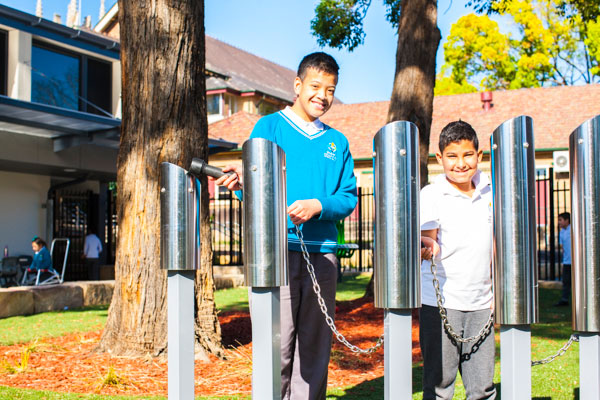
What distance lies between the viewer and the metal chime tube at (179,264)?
101 inches

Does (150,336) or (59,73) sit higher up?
(59,73)

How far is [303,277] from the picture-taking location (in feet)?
9.78

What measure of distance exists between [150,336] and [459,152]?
10.9ft

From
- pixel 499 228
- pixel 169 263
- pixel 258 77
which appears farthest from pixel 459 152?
pixel 258 77

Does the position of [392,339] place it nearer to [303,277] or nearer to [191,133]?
[303,277]

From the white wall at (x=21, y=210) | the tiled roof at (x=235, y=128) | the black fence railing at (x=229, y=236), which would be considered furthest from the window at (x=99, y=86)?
the tiled roof at (x=235, y=128)

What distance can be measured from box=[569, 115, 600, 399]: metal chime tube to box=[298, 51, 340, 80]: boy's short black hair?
3.85ft

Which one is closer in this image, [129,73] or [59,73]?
[129,73]

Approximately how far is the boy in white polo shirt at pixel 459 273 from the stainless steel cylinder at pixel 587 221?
809 millimetres

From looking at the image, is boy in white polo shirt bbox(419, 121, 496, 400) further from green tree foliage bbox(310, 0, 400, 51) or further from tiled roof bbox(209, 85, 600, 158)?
tiled roof bbox(209, 85, 600, 158)

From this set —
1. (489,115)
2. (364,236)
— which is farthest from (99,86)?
(489,115)

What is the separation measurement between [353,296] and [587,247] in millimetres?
10279

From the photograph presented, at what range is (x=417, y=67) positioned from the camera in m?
9.76

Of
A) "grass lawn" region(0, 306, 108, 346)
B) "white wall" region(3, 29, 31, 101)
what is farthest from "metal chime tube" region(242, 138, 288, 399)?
"white wall" region(3, 29, 31, 101)
